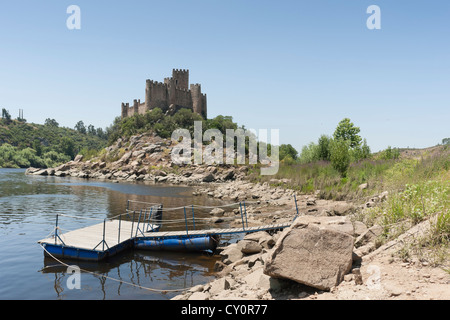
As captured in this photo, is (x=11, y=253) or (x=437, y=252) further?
(x=11, y=253)

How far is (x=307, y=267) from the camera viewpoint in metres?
5.60

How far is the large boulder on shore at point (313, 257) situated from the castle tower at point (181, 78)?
84279mm

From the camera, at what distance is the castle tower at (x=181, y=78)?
86.0m

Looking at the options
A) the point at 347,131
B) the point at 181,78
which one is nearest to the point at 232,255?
the point at 347,131

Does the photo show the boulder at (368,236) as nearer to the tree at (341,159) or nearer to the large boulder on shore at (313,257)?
the large boulder on shore at (313,257)

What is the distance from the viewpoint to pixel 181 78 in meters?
86.8

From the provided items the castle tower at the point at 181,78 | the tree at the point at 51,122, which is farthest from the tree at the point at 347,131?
the tree at the point at 51,122

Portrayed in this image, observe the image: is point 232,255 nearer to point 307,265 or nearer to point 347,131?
point 307,265

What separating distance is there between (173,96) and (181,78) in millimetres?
6206

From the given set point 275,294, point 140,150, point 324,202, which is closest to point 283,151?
point 140,150

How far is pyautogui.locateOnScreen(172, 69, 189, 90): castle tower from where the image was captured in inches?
3386
